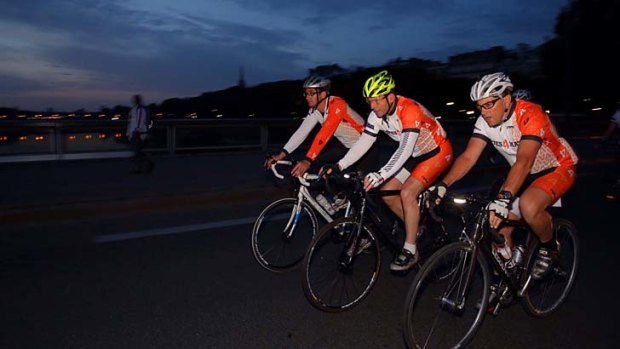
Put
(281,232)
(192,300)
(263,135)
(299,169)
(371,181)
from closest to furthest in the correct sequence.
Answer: (371,181)
(192,300)
(299,169)
(281,232)
(263,135)

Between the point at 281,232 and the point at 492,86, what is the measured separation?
98.1 inches

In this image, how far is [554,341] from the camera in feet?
14.5

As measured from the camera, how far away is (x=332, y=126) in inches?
238

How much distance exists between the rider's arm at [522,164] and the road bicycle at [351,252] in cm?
85

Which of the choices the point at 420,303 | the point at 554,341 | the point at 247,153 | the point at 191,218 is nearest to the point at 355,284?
the point at 420,303

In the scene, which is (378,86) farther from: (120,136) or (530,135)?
(120,136)

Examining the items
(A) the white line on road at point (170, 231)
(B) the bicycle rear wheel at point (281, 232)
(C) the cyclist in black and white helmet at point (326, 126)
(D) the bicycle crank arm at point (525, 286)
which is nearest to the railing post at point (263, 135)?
(A) the white line on road at point (170, 231)

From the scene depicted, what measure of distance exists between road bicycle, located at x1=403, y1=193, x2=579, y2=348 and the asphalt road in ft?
0.75

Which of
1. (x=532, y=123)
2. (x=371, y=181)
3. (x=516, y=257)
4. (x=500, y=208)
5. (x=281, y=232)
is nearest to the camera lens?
(x=500, y=208)

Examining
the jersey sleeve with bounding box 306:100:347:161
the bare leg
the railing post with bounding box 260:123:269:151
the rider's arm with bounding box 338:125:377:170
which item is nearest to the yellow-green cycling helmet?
the rider's arm with bounding box 338:125:377:170

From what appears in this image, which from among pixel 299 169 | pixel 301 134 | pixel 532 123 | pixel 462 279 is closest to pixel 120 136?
pixel 301 134

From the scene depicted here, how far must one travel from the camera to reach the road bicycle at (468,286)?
3863 millimetres

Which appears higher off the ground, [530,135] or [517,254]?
[530,135]

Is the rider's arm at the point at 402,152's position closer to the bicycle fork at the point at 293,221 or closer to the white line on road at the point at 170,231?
the bicycle fork at the point at 293,221
